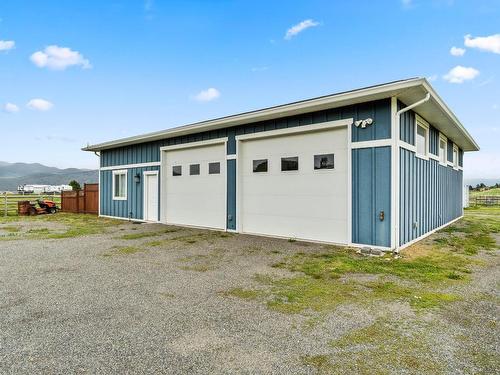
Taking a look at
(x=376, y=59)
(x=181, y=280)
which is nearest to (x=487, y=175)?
(x=376, y=59)

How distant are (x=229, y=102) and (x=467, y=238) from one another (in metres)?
12.8

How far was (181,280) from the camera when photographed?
400 cm

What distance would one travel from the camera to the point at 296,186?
279 inches

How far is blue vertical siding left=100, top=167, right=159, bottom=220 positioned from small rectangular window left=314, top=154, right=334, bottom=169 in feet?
20.1

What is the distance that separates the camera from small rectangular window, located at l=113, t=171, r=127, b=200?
11.7 meters

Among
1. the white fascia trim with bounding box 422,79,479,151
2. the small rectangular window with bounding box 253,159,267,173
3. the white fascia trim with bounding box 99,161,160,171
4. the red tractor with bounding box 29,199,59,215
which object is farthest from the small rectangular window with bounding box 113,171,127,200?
the white fascia trim with bounding box 422,79,479,151

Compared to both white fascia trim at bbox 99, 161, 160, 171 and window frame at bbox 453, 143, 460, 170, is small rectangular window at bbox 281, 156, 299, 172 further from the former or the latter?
window frame at bbox 453, 143, 460, 170

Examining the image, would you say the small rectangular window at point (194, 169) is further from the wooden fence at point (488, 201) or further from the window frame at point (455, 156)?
the wooden fence at point (488, 201)

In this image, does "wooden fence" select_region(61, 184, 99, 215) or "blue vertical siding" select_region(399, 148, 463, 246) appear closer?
"blue vertical siding" select_region(399, 148, 463, 246)

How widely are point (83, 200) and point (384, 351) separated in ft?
48.8

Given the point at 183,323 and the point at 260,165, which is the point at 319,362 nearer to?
the point at 183,323

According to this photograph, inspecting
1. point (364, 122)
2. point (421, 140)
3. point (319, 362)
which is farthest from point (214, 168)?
point (319, 362)

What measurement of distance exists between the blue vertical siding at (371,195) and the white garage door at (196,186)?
386 cm

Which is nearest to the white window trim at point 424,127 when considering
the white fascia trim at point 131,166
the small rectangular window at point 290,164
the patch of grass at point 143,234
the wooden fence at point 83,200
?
the small rectangular window at point 290,164
